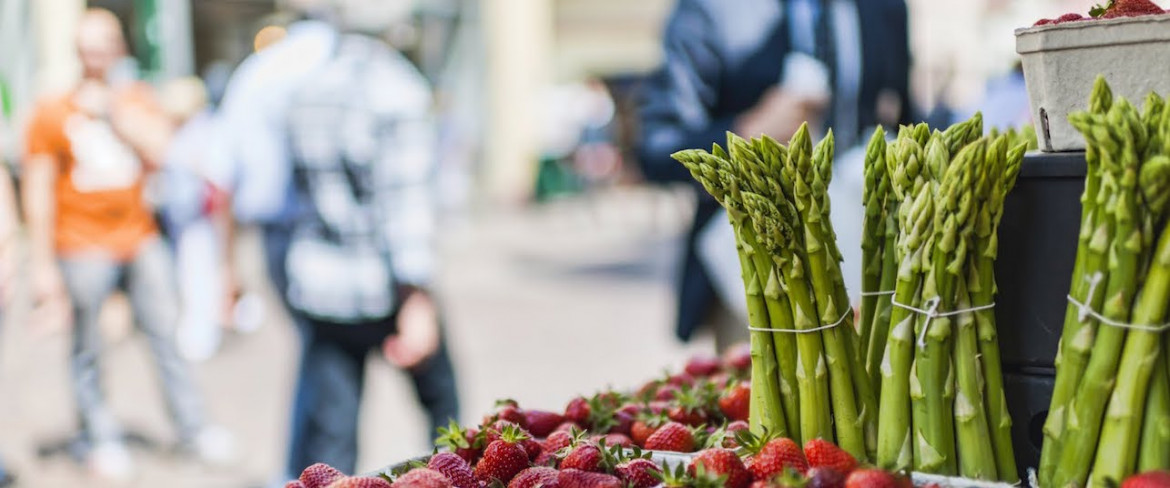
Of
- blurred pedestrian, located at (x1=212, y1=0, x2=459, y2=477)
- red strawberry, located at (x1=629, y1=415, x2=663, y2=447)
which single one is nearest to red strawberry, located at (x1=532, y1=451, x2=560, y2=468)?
red strawberry, located at (x1=629, y1=415, x2=663, y2=447)

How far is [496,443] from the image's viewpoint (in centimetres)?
201

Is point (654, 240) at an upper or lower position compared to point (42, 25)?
lower

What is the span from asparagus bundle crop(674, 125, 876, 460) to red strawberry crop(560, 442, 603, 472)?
0.28m

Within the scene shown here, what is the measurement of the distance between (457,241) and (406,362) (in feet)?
42.6

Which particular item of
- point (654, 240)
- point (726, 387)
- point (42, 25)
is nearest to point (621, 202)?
point (654, 240)

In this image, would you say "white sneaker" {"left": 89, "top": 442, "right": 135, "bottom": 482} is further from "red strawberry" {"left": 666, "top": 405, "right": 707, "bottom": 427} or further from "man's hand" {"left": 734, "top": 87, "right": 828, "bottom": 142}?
"red strawberry" {"left": 666, "top": 405, "right": 707, "bottom": 427}

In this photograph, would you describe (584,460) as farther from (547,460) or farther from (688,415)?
(688,415)

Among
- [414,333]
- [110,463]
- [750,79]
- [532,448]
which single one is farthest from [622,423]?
[110,463]

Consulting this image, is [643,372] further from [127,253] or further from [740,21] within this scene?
[740,21]

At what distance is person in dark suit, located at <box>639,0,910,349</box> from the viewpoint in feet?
12.9

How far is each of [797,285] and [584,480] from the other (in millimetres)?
450

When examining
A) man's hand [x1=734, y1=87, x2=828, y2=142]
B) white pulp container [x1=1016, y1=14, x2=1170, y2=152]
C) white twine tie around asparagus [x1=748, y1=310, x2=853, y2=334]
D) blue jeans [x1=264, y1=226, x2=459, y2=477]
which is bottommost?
blue jeans [x1=264, y1=226, x2=459, y2=477]

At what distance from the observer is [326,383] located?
4516 mm

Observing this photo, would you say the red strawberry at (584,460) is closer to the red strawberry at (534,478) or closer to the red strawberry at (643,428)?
the red strawberry at (534,478)
